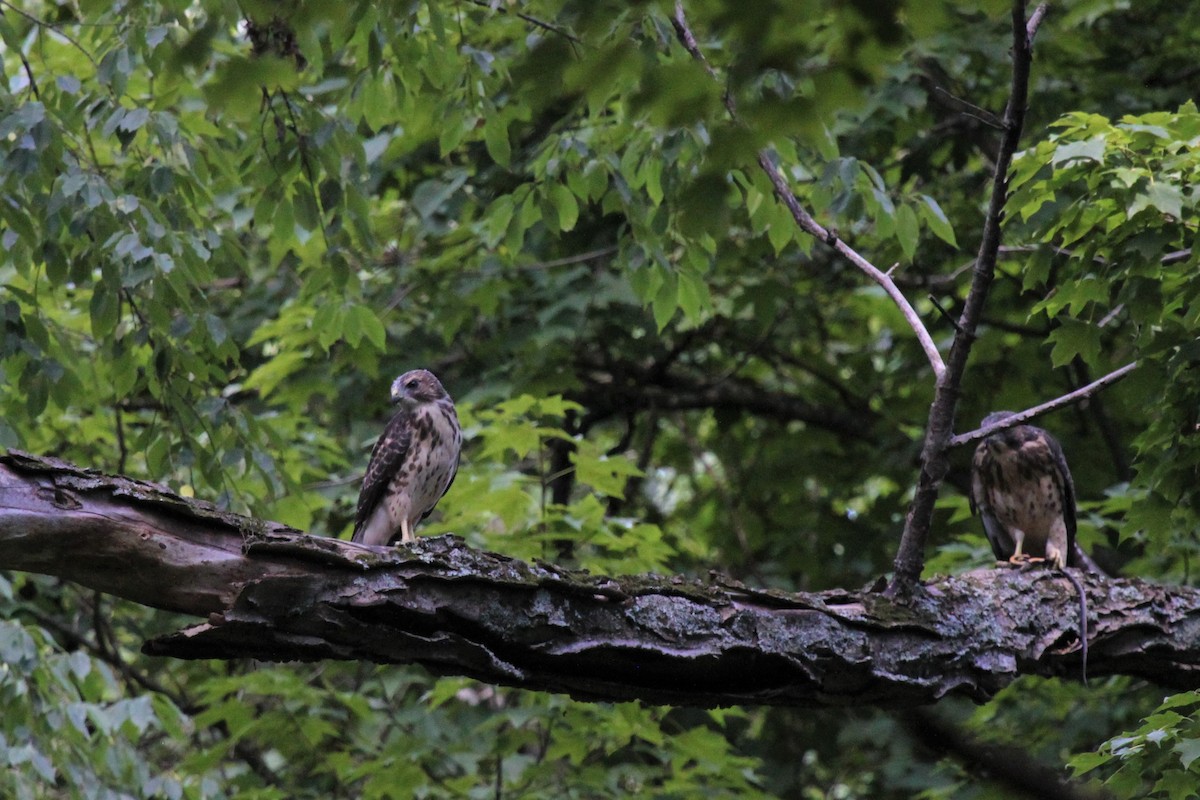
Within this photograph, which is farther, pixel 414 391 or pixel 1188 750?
pixel 414 391

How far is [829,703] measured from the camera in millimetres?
4086

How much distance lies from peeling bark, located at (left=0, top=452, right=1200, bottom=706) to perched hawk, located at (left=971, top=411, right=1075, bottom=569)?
6.49 ft

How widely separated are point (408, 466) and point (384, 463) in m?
0.11

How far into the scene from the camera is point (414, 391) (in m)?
6.30

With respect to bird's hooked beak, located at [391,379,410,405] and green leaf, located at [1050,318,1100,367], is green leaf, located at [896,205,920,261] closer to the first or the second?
green leaf, located at [1050,318,1100,367]

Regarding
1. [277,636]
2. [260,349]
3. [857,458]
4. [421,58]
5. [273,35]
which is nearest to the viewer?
[277,636]

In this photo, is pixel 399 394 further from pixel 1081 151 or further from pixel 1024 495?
pixel 1081 151

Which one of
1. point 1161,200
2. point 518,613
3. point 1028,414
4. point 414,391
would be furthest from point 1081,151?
point 414,391

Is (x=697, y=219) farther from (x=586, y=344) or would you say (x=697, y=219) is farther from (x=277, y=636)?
(x=586, y=344)

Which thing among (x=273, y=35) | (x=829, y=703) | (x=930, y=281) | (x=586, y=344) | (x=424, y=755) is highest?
(x=930, y=281)

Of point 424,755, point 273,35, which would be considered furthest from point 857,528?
point 273,35

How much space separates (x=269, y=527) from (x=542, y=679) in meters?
0.84

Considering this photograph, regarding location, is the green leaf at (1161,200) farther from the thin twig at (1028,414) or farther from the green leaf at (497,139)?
the green leaf at (497,139)

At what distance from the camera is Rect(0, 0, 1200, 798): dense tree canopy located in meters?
4.09
